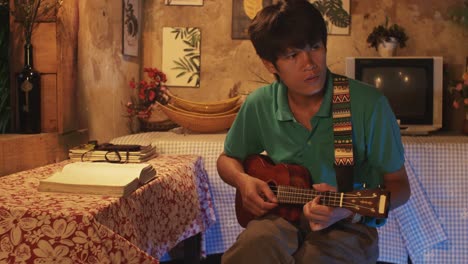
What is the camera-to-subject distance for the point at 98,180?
1.75 meters

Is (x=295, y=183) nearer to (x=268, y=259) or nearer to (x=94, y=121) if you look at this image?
(x=268, y=259)

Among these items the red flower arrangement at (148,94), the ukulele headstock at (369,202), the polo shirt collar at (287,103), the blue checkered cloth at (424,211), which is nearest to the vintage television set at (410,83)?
the blue checkered cloth at (424,211)

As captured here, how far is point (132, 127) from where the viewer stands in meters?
3.80

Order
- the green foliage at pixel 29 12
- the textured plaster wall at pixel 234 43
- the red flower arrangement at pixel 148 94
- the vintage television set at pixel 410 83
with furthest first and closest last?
the textured plaster wall at pixel 234 43
the red flower arrangement at pixel 148 94
the vintage television set at pixel 410 83
the green foliage at pixel 29 12

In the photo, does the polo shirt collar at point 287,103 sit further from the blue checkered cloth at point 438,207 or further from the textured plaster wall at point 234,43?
the textured plaster wall at point 234,43

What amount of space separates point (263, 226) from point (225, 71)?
259 cm

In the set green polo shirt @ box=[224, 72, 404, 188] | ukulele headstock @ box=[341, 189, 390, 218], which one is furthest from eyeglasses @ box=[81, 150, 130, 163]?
ukulele headstock @ box=[341, 189, 390, 218]

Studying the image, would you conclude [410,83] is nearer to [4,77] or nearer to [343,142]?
[343,142]

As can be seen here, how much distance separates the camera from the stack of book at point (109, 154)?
2361 millimetres

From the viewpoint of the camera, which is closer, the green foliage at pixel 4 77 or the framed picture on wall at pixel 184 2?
the green foliage at pixel 4 77

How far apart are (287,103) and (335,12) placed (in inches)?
91.5

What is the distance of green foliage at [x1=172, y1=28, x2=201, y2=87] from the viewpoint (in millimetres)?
4031

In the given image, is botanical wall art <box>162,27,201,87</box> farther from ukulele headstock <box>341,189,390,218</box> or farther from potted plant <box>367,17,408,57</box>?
ukulele headstock <box>341,189,390,218</box>

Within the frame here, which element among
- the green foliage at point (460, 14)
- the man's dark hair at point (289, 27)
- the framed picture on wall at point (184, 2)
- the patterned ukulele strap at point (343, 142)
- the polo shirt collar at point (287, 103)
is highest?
the framed picture on wall at point (184, 2)
